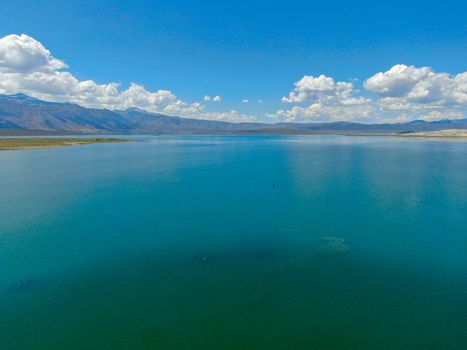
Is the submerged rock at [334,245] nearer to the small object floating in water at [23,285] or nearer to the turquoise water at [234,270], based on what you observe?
the turquoise water at [234,270]

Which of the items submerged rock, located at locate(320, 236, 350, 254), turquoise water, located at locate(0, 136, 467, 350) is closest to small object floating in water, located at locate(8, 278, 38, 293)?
turquoise water, located at locate(0, 136, 467, 350)

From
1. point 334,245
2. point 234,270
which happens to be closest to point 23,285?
point 234,270

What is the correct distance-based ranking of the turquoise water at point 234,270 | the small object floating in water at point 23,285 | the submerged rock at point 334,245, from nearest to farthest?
the turquoise water at point 234,270
the small object floating in water at point 23,285
the submerged rock at point 334,245

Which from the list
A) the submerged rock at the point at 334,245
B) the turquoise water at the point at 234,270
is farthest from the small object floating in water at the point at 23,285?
the submerged rock at the point at 334,245

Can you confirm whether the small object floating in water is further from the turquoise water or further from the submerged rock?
the submerged rock

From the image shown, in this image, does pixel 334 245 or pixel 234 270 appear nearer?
pixel 234 270

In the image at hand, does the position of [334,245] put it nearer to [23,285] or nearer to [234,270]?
[234,270]
